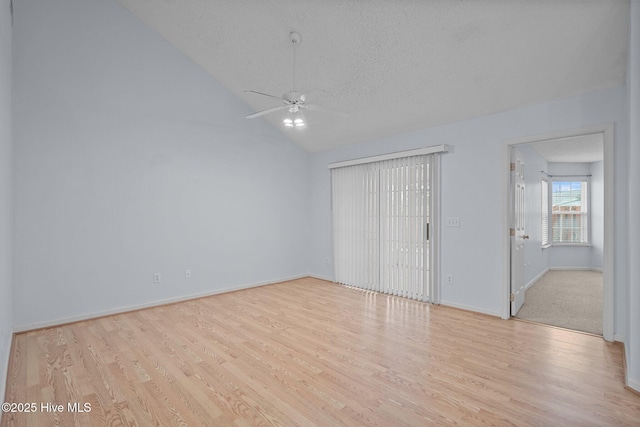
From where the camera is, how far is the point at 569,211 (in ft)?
24.8

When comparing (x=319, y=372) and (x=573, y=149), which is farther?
(x=573, y=149)

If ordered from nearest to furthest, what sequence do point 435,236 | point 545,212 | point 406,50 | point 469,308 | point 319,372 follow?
point 319,372 → point 406,50 → point 469,308 → point 435,236 → point 545,212

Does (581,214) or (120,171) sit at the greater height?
(120,171)

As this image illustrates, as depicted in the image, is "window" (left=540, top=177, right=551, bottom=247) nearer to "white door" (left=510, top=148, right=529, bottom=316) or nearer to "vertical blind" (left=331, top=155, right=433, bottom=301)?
"white door" (left=510, top=148, right=529, bottom=316)

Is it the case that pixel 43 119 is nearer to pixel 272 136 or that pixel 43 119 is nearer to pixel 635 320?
pixel 272 136

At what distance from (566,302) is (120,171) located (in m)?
6.55

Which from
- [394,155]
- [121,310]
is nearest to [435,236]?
[394,155]

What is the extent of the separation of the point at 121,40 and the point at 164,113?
1026 mm

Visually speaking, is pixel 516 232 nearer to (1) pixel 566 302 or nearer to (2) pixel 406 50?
(1) pixel 566 302

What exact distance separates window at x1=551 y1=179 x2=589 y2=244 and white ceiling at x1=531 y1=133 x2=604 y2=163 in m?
0.64

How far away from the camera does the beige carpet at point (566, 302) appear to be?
3705 millimetres

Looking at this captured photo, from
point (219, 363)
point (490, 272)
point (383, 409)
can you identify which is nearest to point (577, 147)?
point (490, 272)

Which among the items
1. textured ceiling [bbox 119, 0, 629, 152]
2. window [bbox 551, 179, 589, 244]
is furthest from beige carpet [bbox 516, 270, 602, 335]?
textured ceiling [bbox 119, 0, 629, 152]

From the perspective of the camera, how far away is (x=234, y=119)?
17.6 ft
